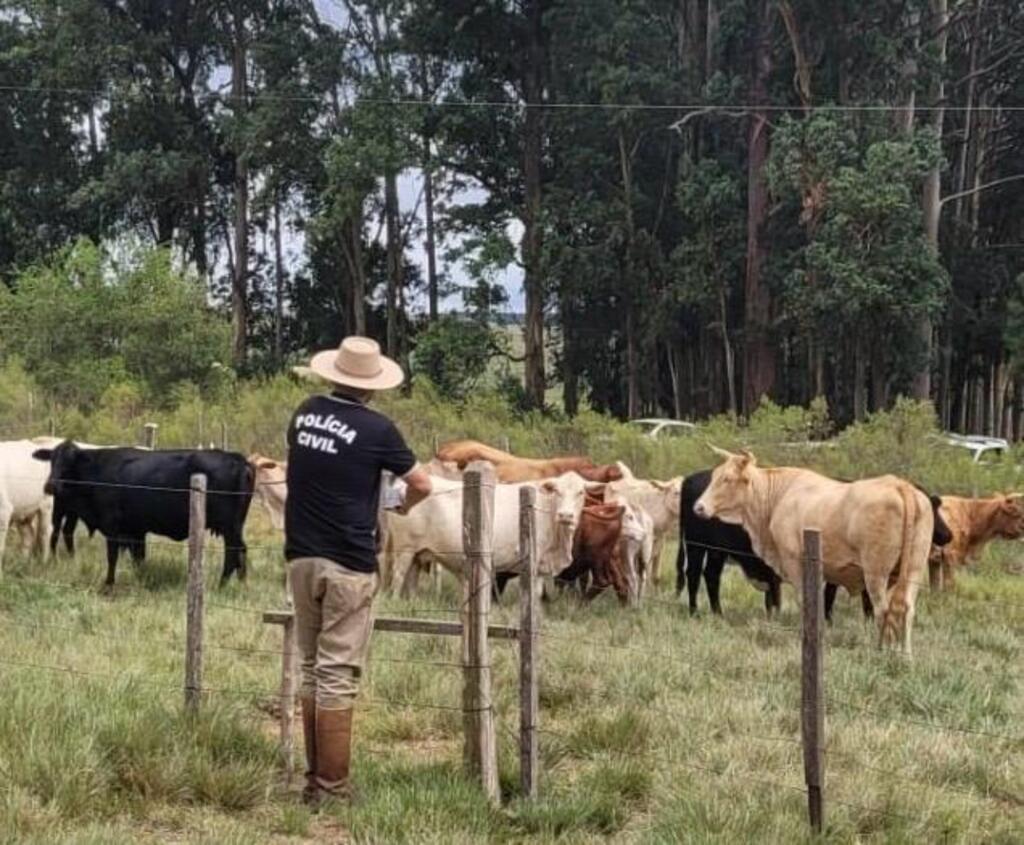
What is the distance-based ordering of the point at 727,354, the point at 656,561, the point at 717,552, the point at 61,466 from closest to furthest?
1. the point at 61,466
2. the point at 717,552
3. the point at 656,561
4. the point at 727,354

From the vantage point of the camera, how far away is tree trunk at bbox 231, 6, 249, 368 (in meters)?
39.5

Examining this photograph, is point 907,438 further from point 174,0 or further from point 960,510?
point 174,0

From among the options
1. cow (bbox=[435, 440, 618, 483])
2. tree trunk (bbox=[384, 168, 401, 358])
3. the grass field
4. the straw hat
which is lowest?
the grass field

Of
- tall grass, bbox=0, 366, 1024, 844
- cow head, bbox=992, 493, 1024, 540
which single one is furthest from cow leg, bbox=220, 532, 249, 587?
cow head, bbox=992, 493, 1024, 540

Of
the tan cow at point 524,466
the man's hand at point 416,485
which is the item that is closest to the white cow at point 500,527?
the tan cow at point 524,466

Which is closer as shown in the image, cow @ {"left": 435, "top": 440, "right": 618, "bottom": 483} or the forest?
cow @ {"left": 435, "top": 440, "right": 618, "bottom": 483}

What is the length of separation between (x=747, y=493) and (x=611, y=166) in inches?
1022

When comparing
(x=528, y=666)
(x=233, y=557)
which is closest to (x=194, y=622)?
(x=528, y=666)

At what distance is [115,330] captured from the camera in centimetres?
3034

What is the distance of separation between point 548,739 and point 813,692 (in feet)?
6.20

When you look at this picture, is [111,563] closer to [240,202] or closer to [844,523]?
[844,523]

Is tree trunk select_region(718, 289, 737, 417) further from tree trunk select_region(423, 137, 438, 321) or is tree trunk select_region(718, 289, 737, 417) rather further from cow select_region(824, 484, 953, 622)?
cow select_region(824, 484, 953, 622)

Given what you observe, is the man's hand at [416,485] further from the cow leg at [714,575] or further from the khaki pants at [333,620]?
the cow leg at [714,575]

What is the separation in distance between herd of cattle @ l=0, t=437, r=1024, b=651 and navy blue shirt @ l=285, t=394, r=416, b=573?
4.69 m
